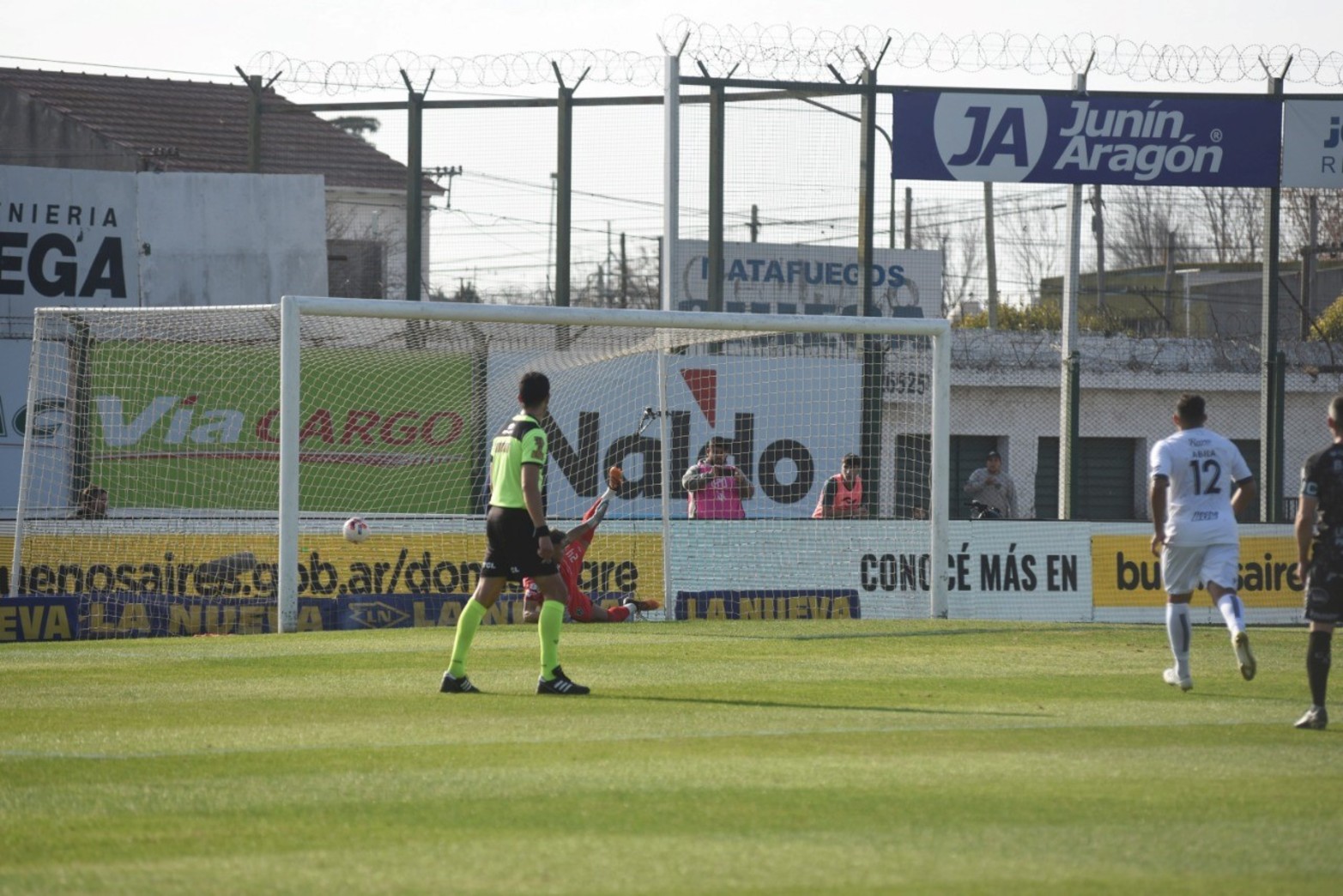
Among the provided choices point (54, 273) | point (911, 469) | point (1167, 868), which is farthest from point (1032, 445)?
point (1167, 868)

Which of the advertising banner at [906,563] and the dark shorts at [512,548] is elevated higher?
the dark shorts at [512,548]

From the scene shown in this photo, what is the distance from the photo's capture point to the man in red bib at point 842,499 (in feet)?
66.0

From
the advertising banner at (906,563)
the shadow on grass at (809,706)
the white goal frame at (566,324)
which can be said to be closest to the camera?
the shadow on grass at (809,706)

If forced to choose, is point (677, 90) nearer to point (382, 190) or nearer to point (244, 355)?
point (244, 355)

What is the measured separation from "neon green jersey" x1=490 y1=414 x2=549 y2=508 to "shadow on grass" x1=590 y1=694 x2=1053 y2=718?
1343mm

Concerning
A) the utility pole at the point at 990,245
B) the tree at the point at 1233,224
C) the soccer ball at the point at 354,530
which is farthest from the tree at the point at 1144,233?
the soccer ball at the point at 354,530

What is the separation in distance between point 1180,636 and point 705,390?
1253cm

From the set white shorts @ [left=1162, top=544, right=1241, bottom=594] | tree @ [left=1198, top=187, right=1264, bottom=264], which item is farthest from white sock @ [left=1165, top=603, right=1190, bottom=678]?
tree @ [left=1198, top=187, right=1264, bottom=264]

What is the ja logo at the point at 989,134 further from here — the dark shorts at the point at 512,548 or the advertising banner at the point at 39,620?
the dark shorts at the point at 512,548

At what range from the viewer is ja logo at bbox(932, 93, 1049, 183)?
873 inches

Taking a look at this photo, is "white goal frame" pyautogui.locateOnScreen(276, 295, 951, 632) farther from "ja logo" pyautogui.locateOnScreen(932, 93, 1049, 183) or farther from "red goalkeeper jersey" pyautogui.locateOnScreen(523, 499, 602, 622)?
"ja logo" pyautogui.locateOnScreen(932, 93, 1049, 183)

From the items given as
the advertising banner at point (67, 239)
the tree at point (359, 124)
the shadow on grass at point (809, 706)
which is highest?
the tree at point (359, 124)

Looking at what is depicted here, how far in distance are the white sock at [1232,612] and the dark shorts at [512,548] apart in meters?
4.20

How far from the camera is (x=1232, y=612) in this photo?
10.5 metres
